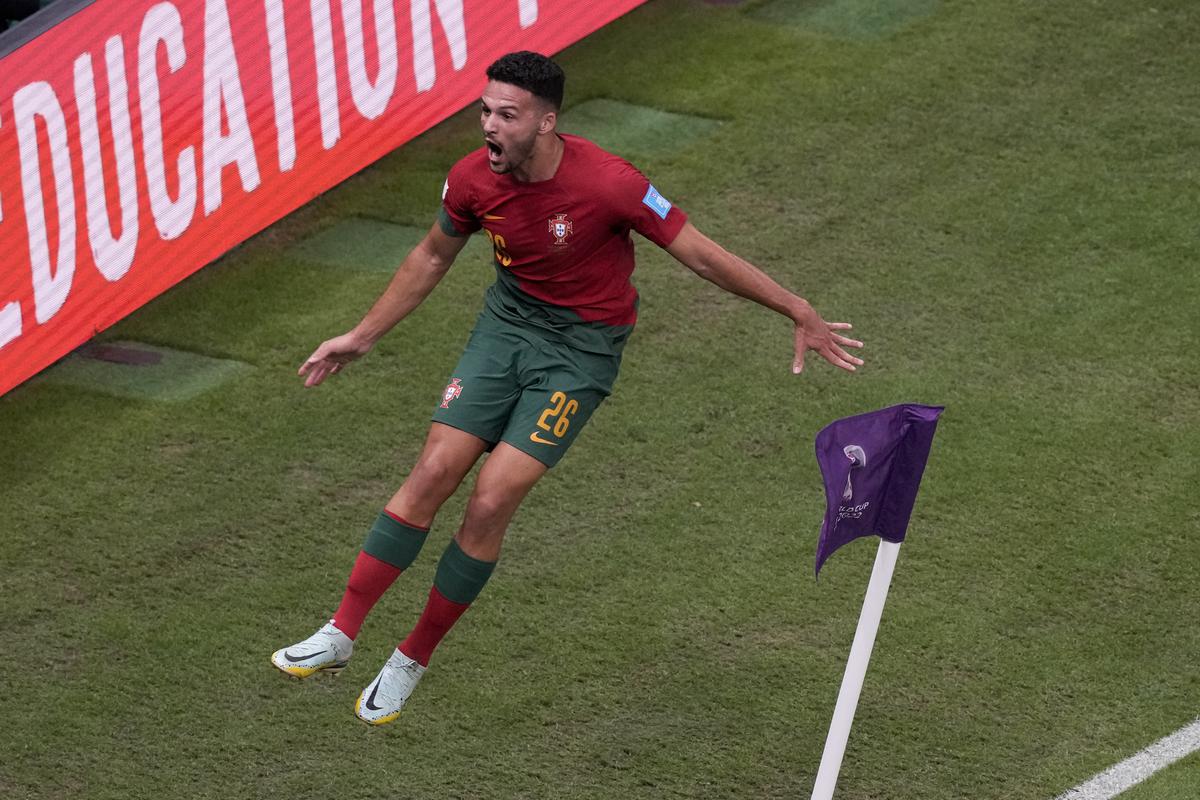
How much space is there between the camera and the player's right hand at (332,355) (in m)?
6.92

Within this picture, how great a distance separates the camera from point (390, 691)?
22.6ft

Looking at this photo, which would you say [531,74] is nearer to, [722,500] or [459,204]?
Result: [459,204]

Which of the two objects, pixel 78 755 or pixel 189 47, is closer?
pixel 78 755

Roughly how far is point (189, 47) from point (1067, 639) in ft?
18.1

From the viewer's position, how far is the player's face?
641cm

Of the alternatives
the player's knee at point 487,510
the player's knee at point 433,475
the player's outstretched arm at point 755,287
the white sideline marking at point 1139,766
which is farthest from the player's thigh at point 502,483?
the white sideline marking at point 1139,766

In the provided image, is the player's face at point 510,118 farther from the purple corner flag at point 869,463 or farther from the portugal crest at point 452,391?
the purple corner flag at point 869,463

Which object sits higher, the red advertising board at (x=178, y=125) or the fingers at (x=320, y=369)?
the fingers at (x=320, y=369)

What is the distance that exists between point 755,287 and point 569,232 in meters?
0.68

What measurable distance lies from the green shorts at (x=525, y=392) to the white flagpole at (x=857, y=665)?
1.22m

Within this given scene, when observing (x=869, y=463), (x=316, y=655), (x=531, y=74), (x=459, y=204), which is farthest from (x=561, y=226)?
(x=316, y=655)

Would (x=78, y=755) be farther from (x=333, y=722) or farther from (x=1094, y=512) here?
(x=1094, y=512)

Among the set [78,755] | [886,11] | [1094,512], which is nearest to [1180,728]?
[1094,512]

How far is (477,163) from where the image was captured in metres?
6.77
